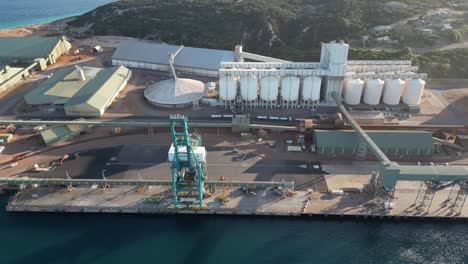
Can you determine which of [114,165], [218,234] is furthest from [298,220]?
[114,165]

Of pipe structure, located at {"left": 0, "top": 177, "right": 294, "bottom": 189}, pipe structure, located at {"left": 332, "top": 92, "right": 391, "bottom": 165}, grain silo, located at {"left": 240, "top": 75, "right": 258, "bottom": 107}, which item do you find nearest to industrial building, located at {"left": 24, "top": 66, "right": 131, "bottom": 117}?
pipe structure, located at {"left": 0, "top": 177, "right": 294, "bottom": 189}

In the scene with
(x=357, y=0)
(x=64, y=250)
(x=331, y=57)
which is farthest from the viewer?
(x=357, y=0)

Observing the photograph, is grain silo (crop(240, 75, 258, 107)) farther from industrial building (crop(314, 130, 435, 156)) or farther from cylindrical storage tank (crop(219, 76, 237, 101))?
industrial building (crop(314, 130, 435, 156))

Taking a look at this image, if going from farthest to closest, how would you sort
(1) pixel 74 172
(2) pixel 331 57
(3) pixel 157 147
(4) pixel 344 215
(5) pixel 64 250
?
(2) pixel 331 57 < (3) pixel 157 147 < (1) pixel 74 172 < (4) pixel 344 215 < (5) pixel 64 250

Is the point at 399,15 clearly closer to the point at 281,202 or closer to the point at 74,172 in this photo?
the point at 281,202

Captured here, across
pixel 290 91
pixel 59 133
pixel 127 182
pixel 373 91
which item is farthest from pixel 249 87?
pixel 59 133

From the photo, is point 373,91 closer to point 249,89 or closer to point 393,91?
point 393,91

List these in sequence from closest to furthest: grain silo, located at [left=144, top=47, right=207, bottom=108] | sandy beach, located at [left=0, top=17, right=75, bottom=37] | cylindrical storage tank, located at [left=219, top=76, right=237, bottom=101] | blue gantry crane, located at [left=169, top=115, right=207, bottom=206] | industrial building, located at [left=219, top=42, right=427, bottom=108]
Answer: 1. blue gantry crane, located at [left=169, top=115, right=207, bottom=206]
2. industrial building, located at [left=219, top=42, right=427, bottom=108]
3. cylindrical storage tank, located at [left=219, top=76, right=237, bottom=101]
4. grain silo, located at [left=144, top=47, right=207, bottom=108]
5. sandy beach, located at [left=0, top=17, right=75, bottom=37]
